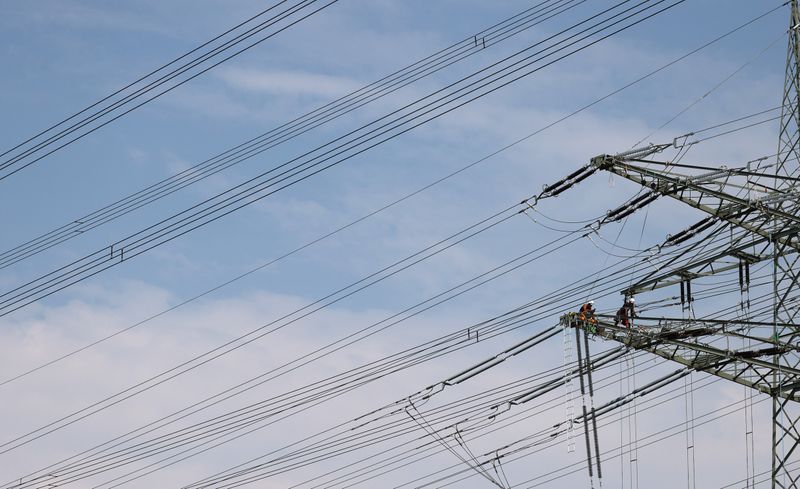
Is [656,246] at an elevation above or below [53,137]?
below

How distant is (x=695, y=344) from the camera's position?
1522 inches

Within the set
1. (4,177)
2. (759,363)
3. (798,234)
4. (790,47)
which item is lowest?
(759,363)

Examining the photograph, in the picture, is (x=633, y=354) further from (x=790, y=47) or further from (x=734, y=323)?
(x=790, y=47)

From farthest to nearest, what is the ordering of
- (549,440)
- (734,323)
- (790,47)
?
1. (549,440)
2. (790,47)
3. (734,323)

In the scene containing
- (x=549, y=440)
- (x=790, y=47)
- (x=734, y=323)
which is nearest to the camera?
(x=734, y=323)

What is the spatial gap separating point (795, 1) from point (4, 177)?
21713mm

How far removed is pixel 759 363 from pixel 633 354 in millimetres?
3372

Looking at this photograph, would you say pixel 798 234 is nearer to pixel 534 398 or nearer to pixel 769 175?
pixel 769 175

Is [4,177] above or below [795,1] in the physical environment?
above

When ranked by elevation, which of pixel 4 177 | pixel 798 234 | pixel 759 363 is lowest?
pixel 759 363

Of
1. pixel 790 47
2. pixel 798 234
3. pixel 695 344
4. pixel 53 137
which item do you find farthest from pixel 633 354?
pixel 53 137

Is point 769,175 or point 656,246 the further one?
point 656,246

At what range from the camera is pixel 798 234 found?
3953 cm

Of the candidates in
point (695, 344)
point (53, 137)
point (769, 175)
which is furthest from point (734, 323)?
point (53, 137)
